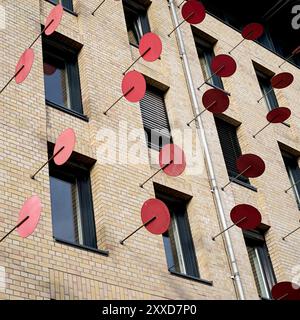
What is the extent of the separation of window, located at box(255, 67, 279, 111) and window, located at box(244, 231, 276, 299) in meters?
5.56

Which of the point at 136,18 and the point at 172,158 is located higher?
the point at 136,18

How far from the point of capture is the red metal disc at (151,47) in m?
12.4

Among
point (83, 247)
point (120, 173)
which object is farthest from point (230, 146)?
point (83, 247)

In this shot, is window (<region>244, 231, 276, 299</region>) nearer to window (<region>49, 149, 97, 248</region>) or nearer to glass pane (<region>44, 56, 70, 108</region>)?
window (<region>49, 149, 97, 248</region>)

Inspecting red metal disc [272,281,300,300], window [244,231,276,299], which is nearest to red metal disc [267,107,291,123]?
window [244,231,276,299]

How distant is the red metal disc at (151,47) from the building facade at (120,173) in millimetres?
1510

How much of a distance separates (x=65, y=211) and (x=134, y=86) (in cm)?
245

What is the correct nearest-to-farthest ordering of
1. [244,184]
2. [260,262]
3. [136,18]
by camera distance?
[260,262]
[244,184]
[136,18]

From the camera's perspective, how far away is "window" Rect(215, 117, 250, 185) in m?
16.0

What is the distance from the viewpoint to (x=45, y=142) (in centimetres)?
1188

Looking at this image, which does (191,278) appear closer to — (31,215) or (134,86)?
(134,86)

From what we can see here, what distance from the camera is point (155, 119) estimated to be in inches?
587

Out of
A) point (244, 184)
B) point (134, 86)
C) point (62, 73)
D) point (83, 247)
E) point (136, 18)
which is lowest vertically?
point (83, 247)
